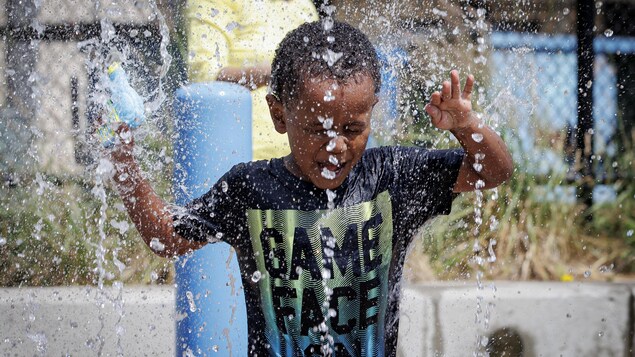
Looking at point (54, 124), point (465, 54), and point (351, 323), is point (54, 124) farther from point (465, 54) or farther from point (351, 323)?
point (351, 323)

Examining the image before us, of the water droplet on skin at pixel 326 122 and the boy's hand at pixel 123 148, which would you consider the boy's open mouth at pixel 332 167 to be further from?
the boy's hand at pixel 123 148

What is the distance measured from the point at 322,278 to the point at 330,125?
0.36 m

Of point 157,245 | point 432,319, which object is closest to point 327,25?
point 157,245

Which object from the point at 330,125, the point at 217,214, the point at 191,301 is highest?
the point at 330,125

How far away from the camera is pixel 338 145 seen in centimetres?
197

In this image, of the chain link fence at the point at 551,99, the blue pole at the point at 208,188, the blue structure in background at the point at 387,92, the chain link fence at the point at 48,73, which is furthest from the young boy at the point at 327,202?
the chain link fence at the point at 551,99

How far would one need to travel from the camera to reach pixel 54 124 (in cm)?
486

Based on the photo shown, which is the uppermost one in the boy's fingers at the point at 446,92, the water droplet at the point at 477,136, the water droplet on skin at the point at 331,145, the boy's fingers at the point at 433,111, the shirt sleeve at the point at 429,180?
the boy's fingers at the point at 446,92

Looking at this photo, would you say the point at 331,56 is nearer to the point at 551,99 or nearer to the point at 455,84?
the point at 455,84

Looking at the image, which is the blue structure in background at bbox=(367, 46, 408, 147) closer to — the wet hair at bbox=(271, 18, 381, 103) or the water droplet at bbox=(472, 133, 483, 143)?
the wet hair at bbox=(271, 18, 381, 103)

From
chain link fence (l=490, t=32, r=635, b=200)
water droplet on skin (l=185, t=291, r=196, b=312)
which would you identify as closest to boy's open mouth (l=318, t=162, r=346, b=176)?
water droplet on skin (l=185, t=291, r=196, b=312)

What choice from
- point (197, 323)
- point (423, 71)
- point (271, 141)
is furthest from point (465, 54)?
point (197, 323)

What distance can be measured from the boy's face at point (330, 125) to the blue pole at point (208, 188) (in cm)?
71

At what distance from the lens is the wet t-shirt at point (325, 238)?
6.77ft
